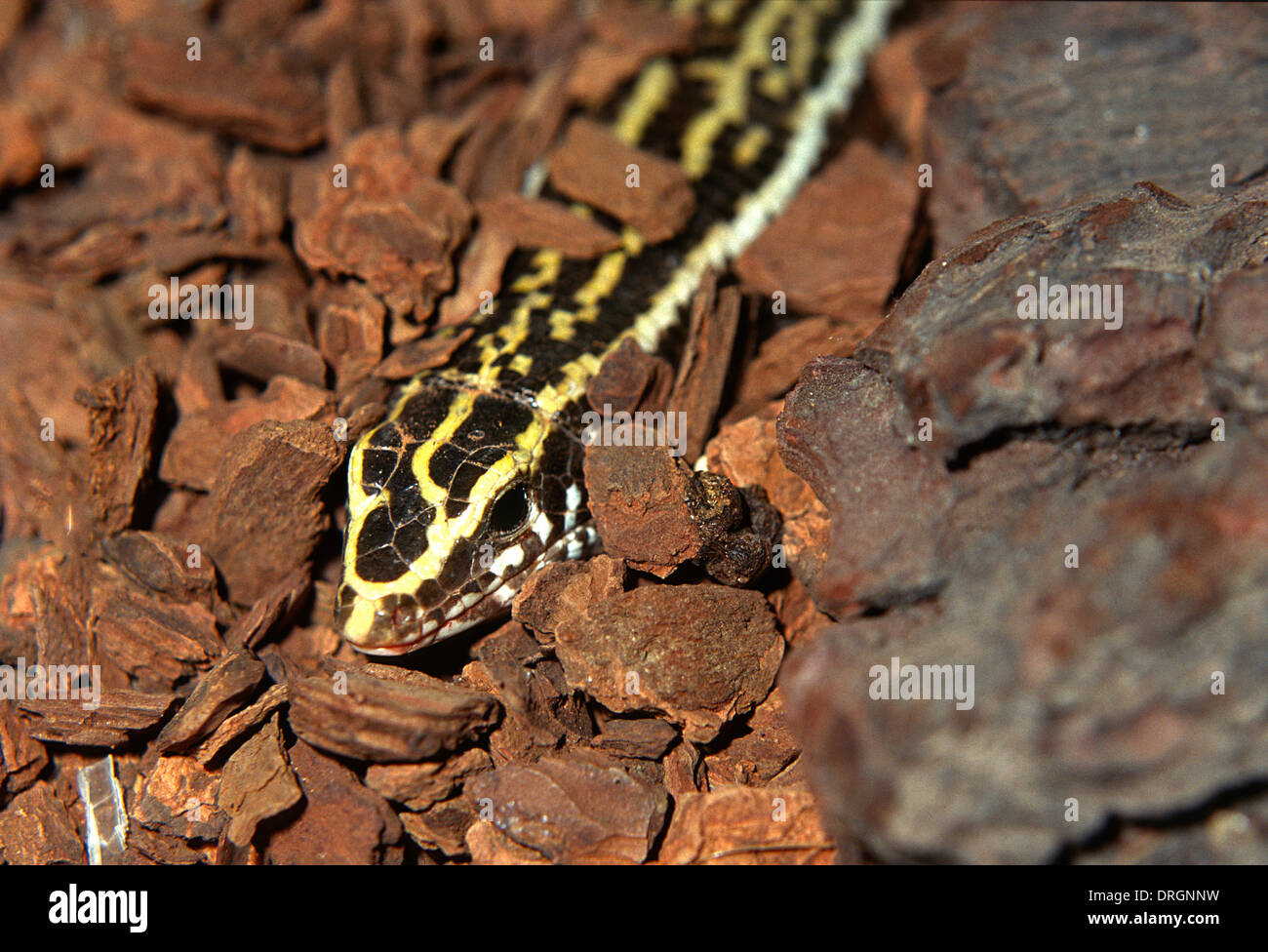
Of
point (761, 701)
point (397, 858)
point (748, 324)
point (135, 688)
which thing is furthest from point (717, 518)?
point (135, 688)

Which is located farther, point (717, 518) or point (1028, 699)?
point (717, 518)

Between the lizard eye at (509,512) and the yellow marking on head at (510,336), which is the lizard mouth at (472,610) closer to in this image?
the lizard eye at (509,512)

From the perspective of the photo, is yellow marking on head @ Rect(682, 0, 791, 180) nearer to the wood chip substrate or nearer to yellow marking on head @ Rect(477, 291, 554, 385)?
the wood chip substrate

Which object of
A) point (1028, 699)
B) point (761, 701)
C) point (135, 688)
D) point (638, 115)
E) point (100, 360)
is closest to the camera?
point (1028, 699)

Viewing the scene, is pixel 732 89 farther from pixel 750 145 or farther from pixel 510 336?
pixel 510 336

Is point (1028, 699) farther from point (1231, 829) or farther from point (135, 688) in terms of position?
point (135, 688)

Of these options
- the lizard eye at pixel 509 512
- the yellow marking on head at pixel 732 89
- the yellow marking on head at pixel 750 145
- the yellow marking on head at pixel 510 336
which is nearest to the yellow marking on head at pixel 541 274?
the yellow marking on head at pixel 510 336
